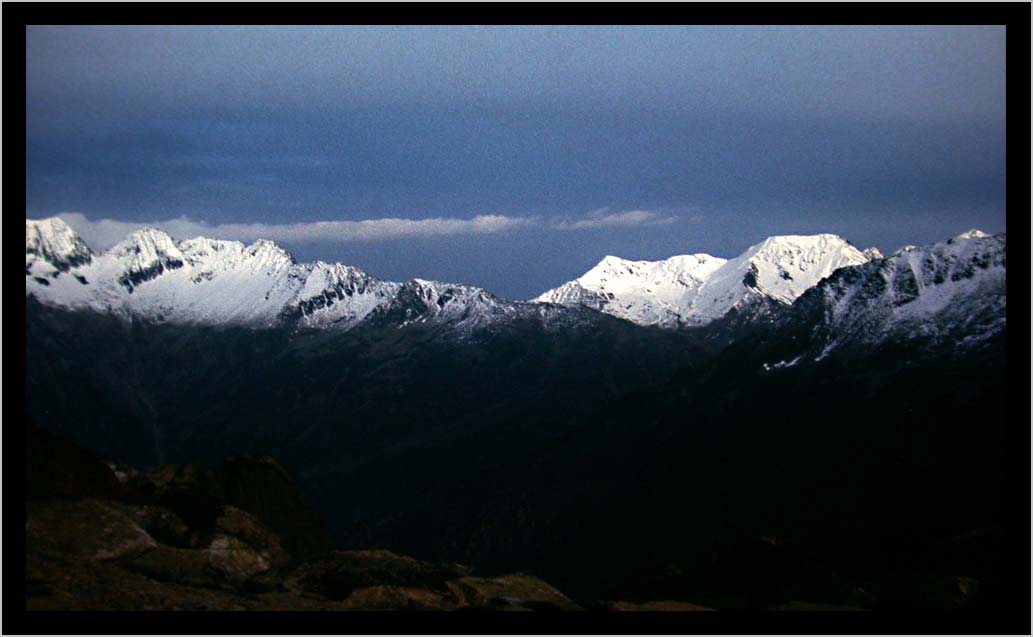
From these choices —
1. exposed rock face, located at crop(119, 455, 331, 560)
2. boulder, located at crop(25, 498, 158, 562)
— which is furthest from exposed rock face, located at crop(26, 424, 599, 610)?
exposed rock face, located at crop(119, 455, 331, 560)

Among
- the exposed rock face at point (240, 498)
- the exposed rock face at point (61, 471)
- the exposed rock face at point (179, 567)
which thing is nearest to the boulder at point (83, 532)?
the exposed rock face at point (179, 567)

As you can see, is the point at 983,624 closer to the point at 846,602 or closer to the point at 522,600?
the point at 846,602

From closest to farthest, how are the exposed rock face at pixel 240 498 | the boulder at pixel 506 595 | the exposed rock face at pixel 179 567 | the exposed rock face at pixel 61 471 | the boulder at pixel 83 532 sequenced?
the exposed rock face at pixel 179 567, the boulder at pixel 83 532, the boulder at pixel 506 595, the exposed rock face at pixel 61 471, the exposed rock face at pixel 240 498

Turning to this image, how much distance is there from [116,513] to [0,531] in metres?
7.50

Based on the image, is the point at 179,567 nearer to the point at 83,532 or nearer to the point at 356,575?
the point at 83,532

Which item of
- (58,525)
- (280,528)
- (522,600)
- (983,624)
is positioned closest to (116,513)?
(58,525)

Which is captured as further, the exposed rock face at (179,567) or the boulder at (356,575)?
the boulder at (356,575)

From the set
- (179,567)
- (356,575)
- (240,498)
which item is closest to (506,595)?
(356,575)

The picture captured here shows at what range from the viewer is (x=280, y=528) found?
314 feet

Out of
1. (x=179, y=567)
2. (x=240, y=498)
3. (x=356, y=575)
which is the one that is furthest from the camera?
(x=240, y=498)

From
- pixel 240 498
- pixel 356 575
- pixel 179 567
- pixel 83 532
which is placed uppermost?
pixel 83 532

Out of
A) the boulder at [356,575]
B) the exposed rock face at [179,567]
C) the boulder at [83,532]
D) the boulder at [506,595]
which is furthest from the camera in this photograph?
the boulder at [356,575]

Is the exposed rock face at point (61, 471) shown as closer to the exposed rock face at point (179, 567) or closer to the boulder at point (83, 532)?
the exposed rock face at point (179, 567)

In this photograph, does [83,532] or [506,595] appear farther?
[506,595]
